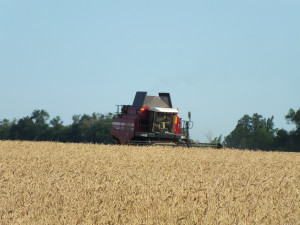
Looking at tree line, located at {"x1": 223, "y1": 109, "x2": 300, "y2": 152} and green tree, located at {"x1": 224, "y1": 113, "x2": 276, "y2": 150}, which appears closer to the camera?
tree line, located at {"x1": 223, "y1": 109, "x2": 300, "y2": 152}

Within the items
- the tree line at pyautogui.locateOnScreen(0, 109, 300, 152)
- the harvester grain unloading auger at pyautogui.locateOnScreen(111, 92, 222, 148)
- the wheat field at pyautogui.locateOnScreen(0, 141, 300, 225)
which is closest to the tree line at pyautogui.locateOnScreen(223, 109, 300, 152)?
the tree line at pyautogui.locateOnScreen(0, 109, 300, 152)

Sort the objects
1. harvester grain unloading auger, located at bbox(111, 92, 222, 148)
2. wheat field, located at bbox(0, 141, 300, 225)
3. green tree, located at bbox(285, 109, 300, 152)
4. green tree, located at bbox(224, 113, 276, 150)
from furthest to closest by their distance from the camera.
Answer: green tree, located at bbox(224, 113, 276, 150) → green tree, located at bbox(285, 109, 300, 152) → harvester grain unloading auger, located at bbox(111, 92, 222, 148) → wheat field, located at bbox(0, 141, 300, 225)

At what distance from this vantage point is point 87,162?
46.9ft

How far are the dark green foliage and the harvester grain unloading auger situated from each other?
49971mm

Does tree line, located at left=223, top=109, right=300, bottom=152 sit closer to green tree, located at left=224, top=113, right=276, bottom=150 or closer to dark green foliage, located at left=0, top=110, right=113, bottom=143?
green tree, located at left=224, top=113, right=276, bottom=150

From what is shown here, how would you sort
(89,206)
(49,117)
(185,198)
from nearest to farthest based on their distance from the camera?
(89,206) < (185,198) < (49,117)

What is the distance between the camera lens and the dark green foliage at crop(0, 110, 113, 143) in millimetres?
80000

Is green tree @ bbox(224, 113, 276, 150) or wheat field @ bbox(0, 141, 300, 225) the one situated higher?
green tree @ bbox(224, 113, 276, 150)

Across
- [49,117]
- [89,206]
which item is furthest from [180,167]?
[49,117]

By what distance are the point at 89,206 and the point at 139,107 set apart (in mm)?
19907

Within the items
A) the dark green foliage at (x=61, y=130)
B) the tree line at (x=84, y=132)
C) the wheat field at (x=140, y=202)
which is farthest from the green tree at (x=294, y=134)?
the wheat field at (x=140, y=202)

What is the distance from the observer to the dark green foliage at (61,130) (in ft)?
262

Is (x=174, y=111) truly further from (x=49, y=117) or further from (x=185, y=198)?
(x=49, y=117)

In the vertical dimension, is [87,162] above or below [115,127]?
below
